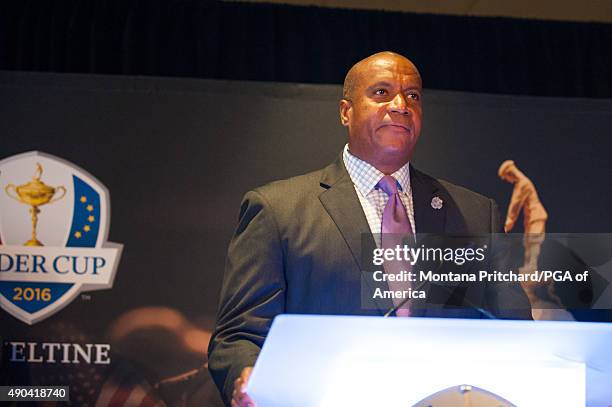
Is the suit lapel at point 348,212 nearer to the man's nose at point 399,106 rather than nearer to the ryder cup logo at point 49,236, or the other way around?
the man's nose at point 399,106

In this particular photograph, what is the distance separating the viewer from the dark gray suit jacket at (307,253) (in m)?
1.88

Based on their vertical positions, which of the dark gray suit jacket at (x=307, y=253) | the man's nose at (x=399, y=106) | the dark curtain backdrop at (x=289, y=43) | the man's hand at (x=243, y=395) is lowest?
the man's hand at (x=243, y=395)

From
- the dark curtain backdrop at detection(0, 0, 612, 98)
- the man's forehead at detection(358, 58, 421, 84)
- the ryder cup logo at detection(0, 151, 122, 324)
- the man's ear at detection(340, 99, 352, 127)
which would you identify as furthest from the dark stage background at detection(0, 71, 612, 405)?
the man's forehead at detection(358, 58, 421, 84)

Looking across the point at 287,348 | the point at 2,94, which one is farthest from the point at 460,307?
the point at 2,94

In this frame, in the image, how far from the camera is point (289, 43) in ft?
14.5

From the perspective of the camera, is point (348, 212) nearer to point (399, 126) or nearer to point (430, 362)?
point (399, 126)

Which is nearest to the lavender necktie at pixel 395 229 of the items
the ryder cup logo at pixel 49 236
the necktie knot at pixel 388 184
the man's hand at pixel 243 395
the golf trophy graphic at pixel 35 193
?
the necktie knot at pixel 388 184

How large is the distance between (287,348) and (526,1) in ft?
11.8

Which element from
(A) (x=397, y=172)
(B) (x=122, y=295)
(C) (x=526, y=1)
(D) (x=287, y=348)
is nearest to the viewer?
(D) (x=287, y=348)

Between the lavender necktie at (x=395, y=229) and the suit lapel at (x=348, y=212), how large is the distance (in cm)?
5

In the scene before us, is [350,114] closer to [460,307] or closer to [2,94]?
[460,307]

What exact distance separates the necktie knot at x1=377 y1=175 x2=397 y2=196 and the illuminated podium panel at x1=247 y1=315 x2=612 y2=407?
861 mm

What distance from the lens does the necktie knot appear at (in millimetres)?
2139

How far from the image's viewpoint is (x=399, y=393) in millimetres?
1328
